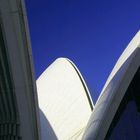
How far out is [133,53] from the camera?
11.3 metres

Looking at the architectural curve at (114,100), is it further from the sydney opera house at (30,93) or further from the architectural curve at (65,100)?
the architectural curve at (65,100)

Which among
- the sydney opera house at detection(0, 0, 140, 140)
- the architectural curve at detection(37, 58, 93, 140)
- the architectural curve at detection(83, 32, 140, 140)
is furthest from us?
the architectural curve at detection(37, 58, 93, 140)

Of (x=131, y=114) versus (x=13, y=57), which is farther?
(x=131, y=114)

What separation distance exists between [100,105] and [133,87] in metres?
1.13

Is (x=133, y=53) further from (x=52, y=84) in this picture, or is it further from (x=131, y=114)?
(x=52, y=84)

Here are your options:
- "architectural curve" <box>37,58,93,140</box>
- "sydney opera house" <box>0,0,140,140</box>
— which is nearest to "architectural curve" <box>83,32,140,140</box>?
"sydney opera house" <box>0,0,140,140</box>

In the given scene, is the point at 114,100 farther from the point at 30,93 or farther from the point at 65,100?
the point at 65,100

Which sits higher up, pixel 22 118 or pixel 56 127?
pixel 22 118

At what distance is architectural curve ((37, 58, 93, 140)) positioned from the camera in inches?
671

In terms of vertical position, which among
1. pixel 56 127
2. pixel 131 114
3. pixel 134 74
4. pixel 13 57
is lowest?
pixel 56 127

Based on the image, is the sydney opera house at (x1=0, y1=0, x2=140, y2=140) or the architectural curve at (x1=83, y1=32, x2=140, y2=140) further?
the architectural curve at (x1=83, y1=32, x2=140, y2=140)

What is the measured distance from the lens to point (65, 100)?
1792 cm

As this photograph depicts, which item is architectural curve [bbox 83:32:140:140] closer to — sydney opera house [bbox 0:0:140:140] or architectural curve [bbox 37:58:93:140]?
sydney opera house [bbox 0:0:140:140]

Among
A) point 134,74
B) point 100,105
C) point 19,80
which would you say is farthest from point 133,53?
point 19,80
